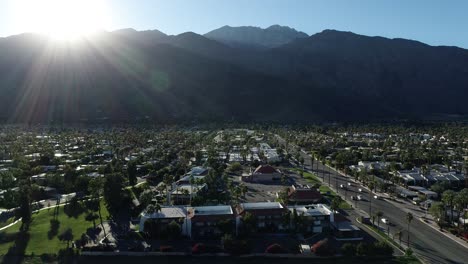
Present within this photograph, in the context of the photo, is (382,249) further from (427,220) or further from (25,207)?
(25,207)

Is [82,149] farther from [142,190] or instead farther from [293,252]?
[293,252]

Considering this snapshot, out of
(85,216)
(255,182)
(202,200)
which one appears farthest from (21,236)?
(255,182)

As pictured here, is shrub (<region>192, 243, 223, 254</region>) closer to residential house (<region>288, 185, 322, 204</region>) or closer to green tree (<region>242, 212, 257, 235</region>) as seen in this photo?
green tree (<region>242, 212, 257, 235</region>)

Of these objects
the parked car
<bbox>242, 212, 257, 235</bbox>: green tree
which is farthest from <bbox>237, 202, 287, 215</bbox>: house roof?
the parked car

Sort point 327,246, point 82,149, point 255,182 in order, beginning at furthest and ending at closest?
point 82,149, point 255,182, point 327,246

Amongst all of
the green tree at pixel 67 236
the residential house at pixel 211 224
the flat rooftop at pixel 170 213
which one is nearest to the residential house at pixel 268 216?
the residential house at pixel 211 224

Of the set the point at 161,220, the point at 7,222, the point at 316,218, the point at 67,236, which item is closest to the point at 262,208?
the point at 316,218

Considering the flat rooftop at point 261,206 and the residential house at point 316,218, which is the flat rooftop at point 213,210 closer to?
the flat rooftop at point 261,206

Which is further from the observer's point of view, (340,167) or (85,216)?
(340,167)
